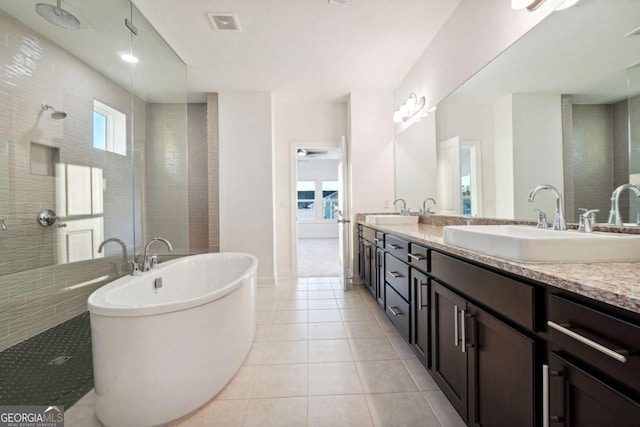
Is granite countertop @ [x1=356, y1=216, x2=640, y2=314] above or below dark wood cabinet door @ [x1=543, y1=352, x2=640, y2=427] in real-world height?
above

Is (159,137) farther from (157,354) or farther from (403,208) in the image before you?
(403,208)

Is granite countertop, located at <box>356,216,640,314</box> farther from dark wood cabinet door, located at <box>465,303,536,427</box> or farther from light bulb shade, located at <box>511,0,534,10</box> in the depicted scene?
light bulb shade, located at <box>511,0,534,10</box>

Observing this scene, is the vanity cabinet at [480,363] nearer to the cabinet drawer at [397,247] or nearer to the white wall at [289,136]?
the cabinet drawer at [397,247]

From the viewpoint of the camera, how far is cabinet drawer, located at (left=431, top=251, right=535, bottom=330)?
85cm

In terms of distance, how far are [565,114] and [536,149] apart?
21 centimetres

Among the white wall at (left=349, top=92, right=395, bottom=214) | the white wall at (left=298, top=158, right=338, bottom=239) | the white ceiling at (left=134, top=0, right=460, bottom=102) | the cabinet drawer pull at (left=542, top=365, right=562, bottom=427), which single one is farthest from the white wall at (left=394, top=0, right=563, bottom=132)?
the white wall at (left=298, top=158, right=338, bottom=239)

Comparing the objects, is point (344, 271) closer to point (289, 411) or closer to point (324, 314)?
point (324, 314)

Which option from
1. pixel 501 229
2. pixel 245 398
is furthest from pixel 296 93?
pixel 245 398

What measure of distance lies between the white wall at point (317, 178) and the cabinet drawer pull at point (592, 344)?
8.16 meters

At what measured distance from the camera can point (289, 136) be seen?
4.23 meters

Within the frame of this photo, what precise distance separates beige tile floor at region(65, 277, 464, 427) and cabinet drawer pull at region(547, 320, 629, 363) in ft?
3.14

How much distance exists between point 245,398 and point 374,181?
2.96 m

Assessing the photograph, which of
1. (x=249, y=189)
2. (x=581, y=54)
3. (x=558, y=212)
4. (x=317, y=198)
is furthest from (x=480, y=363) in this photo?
(x=317, y=198)

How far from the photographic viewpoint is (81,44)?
2.21 m
